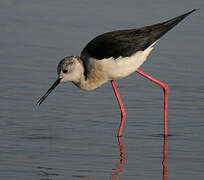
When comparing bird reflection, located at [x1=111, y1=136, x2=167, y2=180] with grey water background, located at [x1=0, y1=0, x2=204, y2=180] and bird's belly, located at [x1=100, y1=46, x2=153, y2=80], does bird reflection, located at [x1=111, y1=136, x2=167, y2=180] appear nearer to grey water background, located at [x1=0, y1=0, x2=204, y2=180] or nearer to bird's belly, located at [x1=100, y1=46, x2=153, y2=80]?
grey water background, located at [x1=0, y1=0, x2=204, y2=180]

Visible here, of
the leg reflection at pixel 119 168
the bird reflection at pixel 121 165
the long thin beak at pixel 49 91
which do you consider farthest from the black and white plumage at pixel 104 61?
the leg reflection at pixel 119 168

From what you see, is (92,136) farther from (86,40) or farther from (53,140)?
(86,40)

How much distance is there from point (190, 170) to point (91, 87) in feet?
6.60

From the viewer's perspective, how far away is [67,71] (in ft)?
22.9

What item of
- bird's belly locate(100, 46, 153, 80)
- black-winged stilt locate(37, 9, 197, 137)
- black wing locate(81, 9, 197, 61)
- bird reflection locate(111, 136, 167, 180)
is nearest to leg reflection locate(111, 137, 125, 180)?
bird reflection locate(111, 136, 167, 180)

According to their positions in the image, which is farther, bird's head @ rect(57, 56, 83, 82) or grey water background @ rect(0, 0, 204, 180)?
bird's head @ rect(57, 56, 83, 82)

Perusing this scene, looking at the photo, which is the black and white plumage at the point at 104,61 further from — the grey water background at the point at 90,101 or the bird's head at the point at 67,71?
the grey water background at the point at 90,101

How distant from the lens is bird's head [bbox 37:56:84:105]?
22.9ft

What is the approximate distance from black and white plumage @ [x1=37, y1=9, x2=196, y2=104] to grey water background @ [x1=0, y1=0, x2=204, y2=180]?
32cm

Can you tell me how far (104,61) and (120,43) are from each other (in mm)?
324

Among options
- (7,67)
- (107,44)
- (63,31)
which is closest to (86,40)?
(63,31)

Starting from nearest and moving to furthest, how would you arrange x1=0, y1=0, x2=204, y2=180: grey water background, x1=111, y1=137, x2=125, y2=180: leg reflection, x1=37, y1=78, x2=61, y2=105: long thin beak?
x1=111, y1=137, x2=125, y2=180: leg reflection
x1=0, y1=0, x2=204, y2=180: grey water background
x1=37, y1=78, x2=61, y2=105: long thin beak

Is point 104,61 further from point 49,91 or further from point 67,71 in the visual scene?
point 49,91

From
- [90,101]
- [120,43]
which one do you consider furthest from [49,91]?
[120,43]
